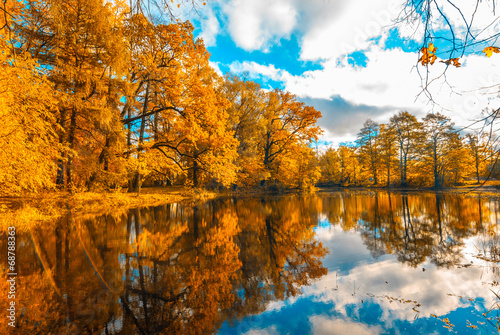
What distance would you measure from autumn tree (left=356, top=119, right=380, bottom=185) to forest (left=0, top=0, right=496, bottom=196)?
1.07m

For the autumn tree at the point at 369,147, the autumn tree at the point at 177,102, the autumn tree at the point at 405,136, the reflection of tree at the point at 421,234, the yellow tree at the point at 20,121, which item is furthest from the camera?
the autumn tree at the point at 369,147

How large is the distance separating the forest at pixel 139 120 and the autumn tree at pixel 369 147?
1.07 m

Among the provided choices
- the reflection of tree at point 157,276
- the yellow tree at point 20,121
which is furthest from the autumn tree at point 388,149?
the yellow tree at point 20,121

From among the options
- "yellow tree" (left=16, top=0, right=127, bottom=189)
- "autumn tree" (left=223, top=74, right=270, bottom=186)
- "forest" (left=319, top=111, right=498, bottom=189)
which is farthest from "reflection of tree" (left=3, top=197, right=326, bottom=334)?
"forest" (left=319, top=111, right=498, bottom=189)

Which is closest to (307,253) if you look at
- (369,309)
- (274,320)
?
(369,309)

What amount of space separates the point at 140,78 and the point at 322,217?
12977 mm

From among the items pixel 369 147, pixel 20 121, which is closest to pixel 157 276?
pixel 20 121

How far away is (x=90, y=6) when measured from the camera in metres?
9.41

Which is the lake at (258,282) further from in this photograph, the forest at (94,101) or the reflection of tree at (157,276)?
the forest at (94,101)

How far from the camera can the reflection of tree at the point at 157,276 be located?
8.57ft

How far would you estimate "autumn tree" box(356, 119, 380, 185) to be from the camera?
3103cm

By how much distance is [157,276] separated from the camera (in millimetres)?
3736

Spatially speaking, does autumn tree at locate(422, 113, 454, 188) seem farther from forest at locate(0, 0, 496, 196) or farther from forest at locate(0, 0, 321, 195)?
forest at locate(0, 0, 321, 195)

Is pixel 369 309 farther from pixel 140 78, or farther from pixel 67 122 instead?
pixel 140 78
